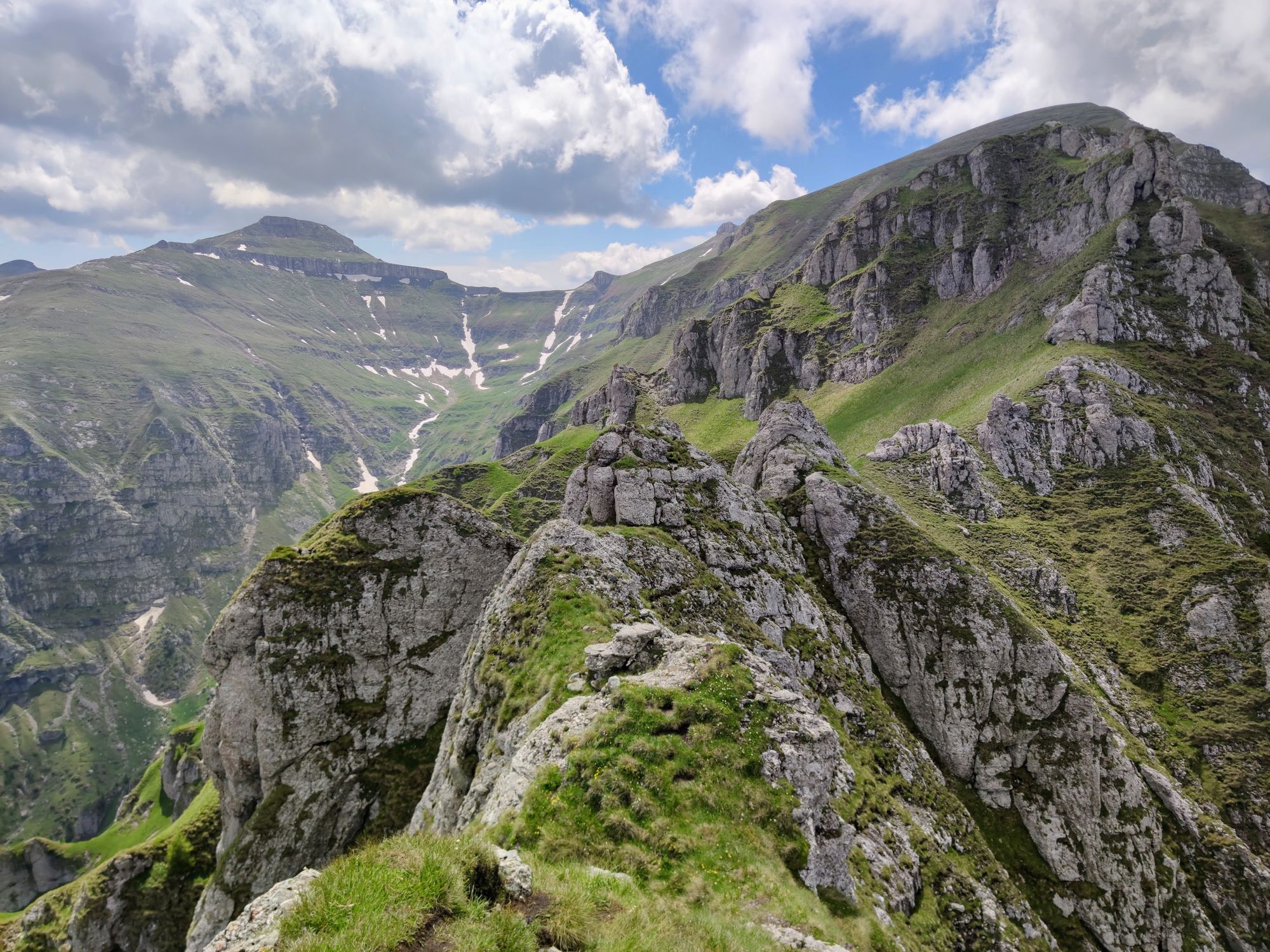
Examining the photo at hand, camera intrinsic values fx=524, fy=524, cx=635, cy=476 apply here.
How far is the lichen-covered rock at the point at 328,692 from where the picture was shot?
33.4 m

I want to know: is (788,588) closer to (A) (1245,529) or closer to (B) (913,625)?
(B) (913,625)

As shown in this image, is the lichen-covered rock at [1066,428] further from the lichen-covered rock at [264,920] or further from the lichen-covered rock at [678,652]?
the lichen-covered rock at [264,920]

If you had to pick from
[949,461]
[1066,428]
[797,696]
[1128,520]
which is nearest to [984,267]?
[1066,428]

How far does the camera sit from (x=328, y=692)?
36.4 m

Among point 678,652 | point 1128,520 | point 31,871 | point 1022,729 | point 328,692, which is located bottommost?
point 31,871

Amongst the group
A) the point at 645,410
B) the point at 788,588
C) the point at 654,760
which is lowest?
the point at 654,760

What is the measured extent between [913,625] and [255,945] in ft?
148

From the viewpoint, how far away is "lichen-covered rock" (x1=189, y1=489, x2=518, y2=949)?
33438 millimetres

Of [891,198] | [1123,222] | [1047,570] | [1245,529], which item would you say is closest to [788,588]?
[1047,570]

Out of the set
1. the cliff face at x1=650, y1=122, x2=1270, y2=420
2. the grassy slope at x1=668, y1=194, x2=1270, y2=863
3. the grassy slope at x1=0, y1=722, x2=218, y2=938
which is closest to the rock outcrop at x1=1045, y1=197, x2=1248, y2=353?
the cliff face at x1=650, y1=122, x2=1270, y2=420

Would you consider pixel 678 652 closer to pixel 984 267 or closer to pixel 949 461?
pixel 949 461

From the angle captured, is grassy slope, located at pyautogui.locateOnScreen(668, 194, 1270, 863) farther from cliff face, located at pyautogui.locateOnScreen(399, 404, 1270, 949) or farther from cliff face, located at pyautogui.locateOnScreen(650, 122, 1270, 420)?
cliff face, located at pyautogui.locateOnScreen(399, 404, 1270, 949)

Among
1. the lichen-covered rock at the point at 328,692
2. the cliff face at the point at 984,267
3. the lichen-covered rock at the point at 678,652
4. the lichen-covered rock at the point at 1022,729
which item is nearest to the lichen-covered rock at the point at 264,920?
the lichen-covered rock at the point at 678,652

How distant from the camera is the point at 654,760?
17.4 meters
